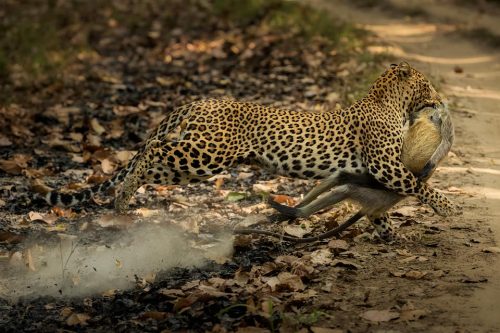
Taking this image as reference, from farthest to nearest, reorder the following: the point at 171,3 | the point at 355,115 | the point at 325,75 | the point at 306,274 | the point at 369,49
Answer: the point at 171,3 → the point at 369,49 → the point at 325,75 → the point at 355,115 → the point at 306,274

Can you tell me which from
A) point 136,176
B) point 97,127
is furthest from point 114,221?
point 97,127

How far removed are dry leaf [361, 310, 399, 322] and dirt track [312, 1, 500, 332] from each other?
1.20ft

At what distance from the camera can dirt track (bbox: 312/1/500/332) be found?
608cm

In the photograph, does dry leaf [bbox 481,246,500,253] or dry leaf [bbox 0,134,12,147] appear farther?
dry leaf [bbox 0,134,12,147]

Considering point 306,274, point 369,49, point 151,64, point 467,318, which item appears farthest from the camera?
point 151,64

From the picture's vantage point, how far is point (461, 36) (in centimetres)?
1576

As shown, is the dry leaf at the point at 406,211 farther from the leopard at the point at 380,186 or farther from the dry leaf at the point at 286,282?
the dry leaf at the point at 286,282

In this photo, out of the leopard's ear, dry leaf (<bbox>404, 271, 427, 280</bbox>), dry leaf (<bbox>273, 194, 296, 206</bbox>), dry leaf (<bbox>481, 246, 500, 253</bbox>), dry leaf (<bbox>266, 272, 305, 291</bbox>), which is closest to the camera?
dry leaf (<bbox>266, 272, 305, 291</bbox>)

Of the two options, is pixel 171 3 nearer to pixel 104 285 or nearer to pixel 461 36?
pixel 461 36

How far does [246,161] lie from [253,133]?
28 centimetres

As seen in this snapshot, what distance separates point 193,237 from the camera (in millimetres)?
7863

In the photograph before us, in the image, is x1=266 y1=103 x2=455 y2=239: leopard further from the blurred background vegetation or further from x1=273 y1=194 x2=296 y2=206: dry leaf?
the blurred background vegetation

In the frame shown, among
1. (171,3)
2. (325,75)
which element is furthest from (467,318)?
(171,3)

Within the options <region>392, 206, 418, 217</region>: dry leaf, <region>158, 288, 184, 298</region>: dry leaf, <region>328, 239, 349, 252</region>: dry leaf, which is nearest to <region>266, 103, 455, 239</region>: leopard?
<region>328, 239, 349, 252</region>: dry leaf
